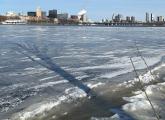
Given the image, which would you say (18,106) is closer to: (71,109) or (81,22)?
(71,109)

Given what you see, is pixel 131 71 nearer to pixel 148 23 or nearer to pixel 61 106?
pixel 61 106

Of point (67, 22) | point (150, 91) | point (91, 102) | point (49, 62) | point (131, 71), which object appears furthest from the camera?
point (67, 22)

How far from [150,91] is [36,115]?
3720mm

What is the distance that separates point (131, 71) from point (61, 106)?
224 inches

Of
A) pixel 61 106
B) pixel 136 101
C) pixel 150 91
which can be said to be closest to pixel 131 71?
pixel 150 91

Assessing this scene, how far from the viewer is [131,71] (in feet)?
44.9

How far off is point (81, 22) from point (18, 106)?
6360 inches

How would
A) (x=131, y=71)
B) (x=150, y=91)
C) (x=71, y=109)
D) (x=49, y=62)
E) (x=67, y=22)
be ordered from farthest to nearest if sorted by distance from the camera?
(x=67, y=22) → (x=49, y=62) → (x=131, y=71) → (x=150, y=91) → (x=71, y=109)

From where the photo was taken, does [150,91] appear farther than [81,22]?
No

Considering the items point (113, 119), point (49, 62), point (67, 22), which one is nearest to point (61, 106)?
point (113, 119)

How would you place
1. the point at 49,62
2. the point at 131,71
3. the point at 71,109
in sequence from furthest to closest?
the point at 49,62
the point at 131,71
the point at 71,109

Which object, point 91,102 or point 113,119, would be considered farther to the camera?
Result: point 91,102

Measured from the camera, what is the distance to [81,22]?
16900 centimetres

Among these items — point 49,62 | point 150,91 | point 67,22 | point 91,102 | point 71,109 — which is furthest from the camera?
point 67,22
